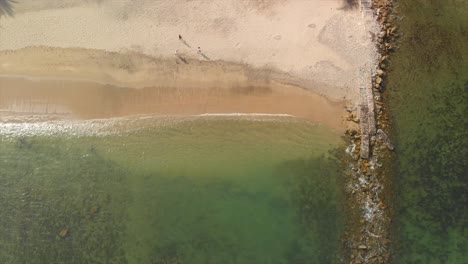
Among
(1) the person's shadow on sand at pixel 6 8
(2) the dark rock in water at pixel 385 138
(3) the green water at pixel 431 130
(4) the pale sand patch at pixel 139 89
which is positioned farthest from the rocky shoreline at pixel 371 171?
(1) the person's shadow on sand at pixel 6 8

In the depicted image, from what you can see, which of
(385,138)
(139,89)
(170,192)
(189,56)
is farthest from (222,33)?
(385,138)

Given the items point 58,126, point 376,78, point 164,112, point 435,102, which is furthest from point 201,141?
point 435,102

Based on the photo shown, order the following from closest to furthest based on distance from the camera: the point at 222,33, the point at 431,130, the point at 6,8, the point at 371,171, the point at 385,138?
the point at 371,171, the point at 385,138, the point at 431,130, the point at 222,33, the point at 6,8

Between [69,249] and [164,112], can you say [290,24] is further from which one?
[69,249]

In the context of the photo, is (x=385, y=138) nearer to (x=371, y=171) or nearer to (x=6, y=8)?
(x=371, y=171)

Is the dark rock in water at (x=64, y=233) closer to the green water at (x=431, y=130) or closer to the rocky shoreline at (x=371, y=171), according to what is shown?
the rocky shoreline at (x=371, y=171)

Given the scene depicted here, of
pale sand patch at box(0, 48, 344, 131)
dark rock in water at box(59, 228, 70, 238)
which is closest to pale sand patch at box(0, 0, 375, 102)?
pale sand patch at box(0, 48, 344, 131)

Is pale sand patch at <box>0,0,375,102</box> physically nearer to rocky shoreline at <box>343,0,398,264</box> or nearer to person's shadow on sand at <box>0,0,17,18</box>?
person's shadow on sand at <box>0,0,17,18</box>
